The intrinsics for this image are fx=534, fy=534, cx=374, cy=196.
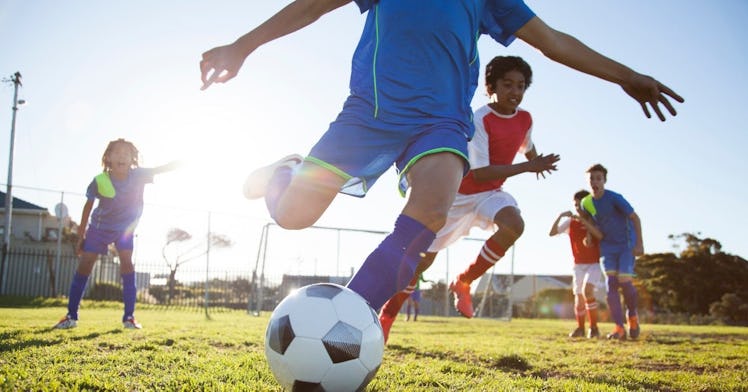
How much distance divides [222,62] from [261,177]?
2.64ft

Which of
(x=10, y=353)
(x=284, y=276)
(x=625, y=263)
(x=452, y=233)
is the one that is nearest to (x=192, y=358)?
(x=10, y=353)

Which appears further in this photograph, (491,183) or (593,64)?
(491,183)

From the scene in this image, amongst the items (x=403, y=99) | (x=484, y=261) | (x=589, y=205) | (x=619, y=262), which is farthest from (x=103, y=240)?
(x=619, y=262)

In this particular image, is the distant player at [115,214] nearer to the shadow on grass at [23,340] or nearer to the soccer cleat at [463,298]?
the shadow on grass at [23,340]

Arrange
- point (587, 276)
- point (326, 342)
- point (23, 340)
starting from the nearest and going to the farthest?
1. point (326, 342)
2. point (23, 340)
3. point (587, 276)

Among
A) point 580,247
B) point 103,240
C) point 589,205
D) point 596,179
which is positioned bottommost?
point 103,240

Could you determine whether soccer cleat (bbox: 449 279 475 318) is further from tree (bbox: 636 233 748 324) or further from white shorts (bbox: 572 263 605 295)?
tree (bbox: 636 233 748 324)

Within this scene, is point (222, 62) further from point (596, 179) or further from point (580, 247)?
point (580, 247)

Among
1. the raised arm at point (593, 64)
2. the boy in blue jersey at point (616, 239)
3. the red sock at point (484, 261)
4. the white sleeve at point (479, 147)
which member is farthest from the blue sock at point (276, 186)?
the boy in blue jersey at point (616, 239)

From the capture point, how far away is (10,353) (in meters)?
2.77

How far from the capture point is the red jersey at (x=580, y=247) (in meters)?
8.16

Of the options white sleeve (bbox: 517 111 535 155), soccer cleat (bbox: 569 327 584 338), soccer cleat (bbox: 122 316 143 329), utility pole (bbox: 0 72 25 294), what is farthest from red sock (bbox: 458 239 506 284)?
utility pole (bbox: 0 72 25 294)

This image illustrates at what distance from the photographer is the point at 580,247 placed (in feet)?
27.2

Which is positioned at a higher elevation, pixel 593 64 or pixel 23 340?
pixel 593 64
